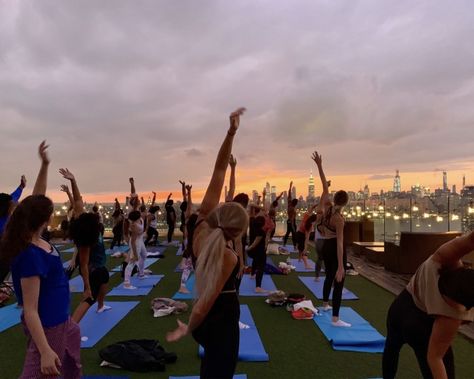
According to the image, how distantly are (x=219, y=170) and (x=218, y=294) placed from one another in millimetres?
789

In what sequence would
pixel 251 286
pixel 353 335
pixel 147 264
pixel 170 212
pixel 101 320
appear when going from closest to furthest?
pixel 353 335 → pixel 101 320 → pixel 251 286 → pixel 147 264 → pixel 170 212

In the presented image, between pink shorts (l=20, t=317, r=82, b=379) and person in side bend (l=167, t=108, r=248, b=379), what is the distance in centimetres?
63

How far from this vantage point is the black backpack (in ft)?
12.2

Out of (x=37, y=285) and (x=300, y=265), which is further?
(x=300, y=265)

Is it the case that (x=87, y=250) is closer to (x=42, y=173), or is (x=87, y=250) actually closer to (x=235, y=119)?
(x=42, y=173)

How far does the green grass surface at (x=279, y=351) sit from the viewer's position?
3.73 m

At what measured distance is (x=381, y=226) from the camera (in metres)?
13.9

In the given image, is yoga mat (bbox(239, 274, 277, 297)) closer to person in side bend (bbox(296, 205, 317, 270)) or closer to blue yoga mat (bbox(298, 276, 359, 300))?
blue yoga mat (bbox(298, 276, 359, 300))

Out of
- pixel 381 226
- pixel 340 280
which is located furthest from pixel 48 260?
pixel 381 226

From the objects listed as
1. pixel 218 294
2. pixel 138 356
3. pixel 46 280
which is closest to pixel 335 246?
pixel 138 356

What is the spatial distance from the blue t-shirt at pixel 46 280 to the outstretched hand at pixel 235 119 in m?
1.30

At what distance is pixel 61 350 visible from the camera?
222cm

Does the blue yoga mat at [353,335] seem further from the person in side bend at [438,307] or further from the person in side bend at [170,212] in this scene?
the person in side bend at [170,212]

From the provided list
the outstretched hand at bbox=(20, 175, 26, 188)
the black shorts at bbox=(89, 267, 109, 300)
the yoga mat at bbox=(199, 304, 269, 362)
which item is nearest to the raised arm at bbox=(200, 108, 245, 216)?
the yoga mat at bbox=(199, 304, 269, 362)
